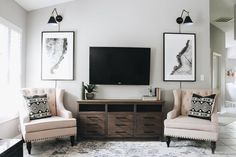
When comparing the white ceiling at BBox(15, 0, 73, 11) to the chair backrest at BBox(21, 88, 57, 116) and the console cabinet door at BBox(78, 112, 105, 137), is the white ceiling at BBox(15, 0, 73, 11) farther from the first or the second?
the console cabinet door at BBox(78, 112, 105, 137)

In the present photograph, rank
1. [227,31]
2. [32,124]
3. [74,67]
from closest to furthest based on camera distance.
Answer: [32,124] < [74,67] < [227,31]

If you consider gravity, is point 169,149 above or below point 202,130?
below

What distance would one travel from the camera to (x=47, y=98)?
14.2 ft

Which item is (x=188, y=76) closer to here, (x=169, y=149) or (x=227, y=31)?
(x=169, y=149)

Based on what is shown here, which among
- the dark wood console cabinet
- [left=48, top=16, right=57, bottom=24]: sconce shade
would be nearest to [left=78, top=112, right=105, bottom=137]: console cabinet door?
the dark wood console cabinet

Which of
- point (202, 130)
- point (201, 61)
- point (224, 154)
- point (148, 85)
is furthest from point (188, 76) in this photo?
point (224, 154)

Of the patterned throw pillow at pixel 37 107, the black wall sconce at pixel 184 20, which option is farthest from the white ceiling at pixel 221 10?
the patterned throw pillow at pixel 37 107

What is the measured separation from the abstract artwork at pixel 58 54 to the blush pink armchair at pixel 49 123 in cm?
38

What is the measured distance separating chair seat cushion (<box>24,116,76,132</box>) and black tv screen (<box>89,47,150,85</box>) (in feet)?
3.34

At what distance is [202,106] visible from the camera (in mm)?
4055

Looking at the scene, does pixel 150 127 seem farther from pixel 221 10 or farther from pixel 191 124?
pixel 221 10

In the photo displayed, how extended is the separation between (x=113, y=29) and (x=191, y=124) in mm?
2318

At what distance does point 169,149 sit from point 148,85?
1338 mm

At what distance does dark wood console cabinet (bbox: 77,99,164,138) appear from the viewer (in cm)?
430
